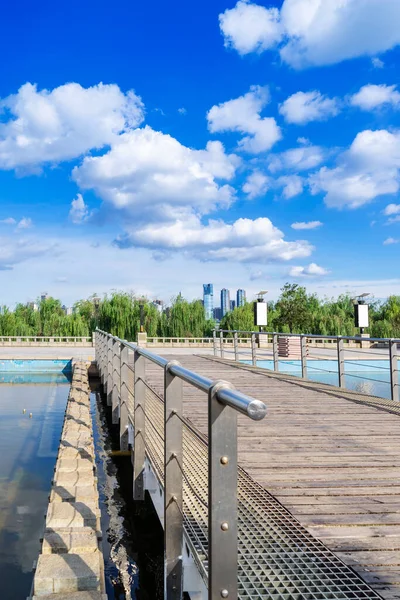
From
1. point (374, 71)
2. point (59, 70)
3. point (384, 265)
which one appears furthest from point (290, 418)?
point (384, 265)

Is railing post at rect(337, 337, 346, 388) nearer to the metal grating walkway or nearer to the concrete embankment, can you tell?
the concrete embankment

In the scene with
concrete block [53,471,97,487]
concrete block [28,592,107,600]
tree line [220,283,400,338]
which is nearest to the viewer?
concrete block [28,592,107,600]

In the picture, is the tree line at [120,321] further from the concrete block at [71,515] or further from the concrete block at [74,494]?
the concrete block at [71,515]

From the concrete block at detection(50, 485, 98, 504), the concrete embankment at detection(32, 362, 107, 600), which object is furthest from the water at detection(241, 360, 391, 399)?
the concrete block at detection(50, 485, 98, 504)

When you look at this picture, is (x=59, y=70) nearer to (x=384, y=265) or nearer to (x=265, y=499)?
(x=265, y=499)

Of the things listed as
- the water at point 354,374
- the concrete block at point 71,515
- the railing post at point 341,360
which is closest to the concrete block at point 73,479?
the concrete block at point 71,515

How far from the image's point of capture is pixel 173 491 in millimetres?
2205

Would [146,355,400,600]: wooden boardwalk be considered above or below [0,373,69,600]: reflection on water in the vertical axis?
above

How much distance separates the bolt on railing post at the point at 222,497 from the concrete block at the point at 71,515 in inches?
65.4

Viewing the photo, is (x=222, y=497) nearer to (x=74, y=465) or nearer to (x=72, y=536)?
(x=72, y=536)

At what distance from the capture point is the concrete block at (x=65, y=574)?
85.1 inches

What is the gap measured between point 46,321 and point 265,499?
1274 inches

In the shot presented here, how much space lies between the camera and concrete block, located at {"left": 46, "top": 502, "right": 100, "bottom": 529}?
2.84m

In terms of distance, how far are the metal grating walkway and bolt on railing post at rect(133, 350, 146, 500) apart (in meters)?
1.29
